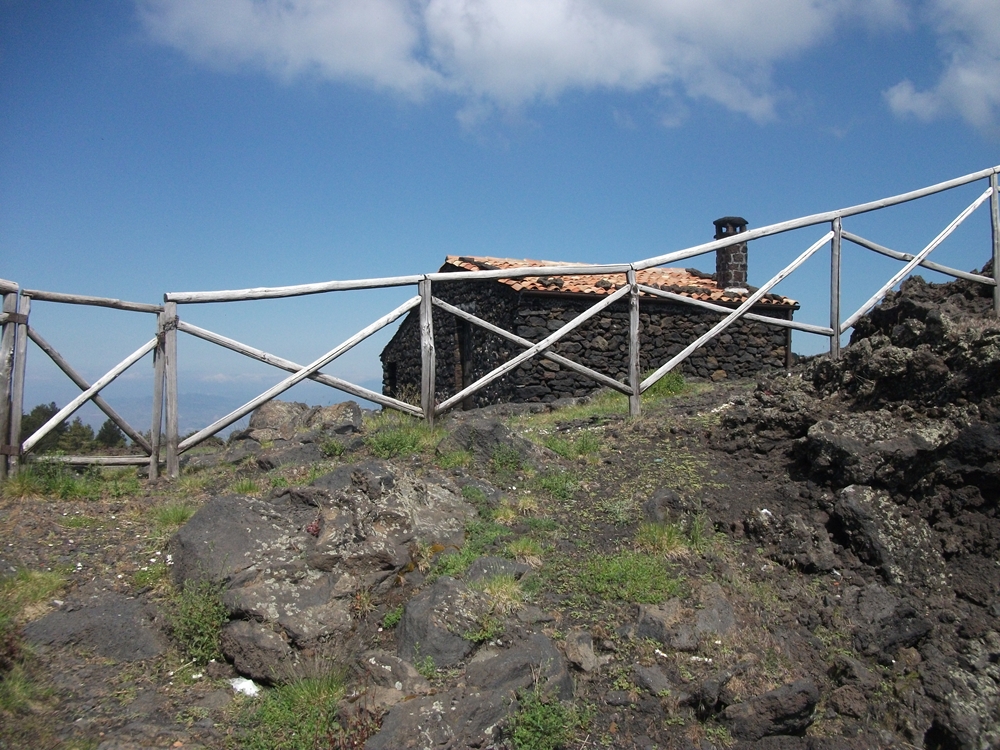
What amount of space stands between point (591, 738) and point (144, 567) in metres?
3.05

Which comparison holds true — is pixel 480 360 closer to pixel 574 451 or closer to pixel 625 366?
pixel 625 366

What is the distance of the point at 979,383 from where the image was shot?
230 inches

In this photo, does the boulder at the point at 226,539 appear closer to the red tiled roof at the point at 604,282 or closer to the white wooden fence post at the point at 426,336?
the white wooden fence post at the point at 426,336

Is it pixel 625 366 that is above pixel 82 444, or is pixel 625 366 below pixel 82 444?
above

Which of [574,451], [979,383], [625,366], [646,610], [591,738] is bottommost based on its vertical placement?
[591,738]

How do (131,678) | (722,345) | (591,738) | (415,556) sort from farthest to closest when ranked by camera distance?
(722,345) → (415,556) → (131,678) → (591,738)

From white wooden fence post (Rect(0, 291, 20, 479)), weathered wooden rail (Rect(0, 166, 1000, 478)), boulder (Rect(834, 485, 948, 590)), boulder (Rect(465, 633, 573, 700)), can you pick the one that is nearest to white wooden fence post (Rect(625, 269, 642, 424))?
weathered wooden rail (Rect(0, 166, 1000, 478))

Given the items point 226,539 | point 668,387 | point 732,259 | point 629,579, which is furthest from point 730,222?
point 226,539

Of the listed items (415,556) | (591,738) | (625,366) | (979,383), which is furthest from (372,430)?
(625,366)

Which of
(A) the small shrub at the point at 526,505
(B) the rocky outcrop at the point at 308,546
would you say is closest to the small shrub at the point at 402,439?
(B) the rocky outcrop at the point at 308,546

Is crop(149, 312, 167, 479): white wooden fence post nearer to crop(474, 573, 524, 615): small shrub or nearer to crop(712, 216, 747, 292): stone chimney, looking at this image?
crop(474, 573, 524, 615): small shrub

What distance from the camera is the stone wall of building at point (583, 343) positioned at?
1338cm

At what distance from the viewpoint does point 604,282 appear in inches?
556

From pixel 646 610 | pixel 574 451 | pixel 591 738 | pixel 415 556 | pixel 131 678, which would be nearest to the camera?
pixel 591 738
